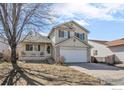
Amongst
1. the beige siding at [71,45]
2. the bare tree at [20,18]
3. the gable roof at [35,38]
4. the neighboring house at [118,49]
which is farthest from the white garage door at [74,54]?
the bare tree at [20,18]

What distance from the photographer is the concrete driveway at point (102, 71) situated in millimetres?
9078

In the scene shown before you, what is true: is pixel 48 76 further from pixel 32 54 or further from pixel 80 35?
pixel 80 35

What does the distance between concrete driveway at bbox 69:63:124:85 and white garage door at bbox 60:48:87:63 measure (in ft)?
0.71

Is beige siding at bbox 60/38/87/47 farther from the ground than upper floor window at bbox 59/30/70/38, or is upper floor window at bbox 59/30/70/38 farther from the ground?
upper floor window at bbox 59/30/70/38

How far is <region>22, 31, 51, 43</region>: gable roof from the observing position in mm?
8984

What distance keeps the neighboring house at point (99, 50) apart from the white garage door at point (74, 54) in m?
0.35

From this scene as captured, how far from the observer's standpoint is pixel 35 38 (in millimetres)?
9141

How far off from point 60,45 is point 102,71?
1785 millimetres

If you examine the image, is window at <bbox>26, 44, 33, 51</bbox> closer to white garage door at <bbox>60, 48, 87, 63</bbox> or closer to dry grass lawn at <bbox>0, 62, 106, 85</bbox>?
dry grass lawn at <bbox>0, 62, 106, 85</bbox>

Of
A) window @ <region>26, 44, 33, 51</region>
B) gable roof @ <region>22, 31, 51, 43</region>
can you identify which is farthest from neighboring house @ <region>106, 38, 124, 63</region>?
window @ <region>26, 44, 33, 51</region>

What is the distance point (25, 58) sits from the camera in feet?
29.0
